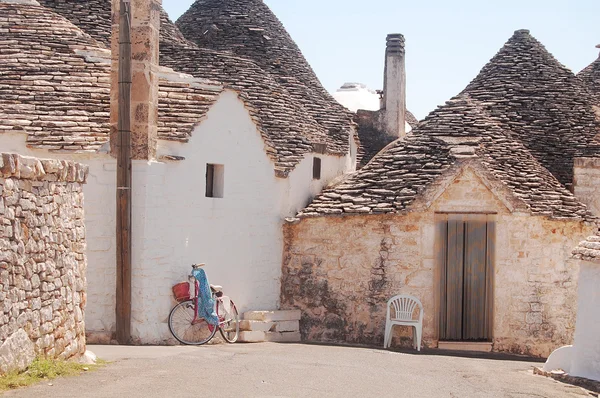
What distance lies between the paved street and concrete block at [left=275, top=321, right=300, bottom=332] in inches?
81.7

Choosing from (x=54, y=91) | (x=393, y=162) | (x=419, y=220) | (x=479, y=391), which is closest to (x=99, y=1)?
(x=54, y=91)

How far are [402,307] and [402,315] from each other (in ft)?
0.45

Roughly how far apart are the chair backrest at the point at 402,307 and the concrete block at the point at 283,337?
1.69 metres

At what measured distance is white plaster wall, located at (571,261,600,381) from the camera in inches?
476

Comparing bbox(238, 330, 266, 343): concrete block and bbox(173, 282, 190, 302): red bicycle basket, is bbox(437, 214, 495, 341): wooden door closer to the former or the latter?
bbox(238, 330, 266, 343): concrete block

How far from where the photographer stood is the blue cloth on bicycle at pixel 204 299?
15500 millimetres

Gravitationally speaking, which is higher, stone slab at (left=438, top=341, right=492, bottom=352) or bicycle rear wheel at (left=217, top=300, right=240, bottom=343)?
bicycle rear wheel at (left=217, top=300, right=240, bottom=343)

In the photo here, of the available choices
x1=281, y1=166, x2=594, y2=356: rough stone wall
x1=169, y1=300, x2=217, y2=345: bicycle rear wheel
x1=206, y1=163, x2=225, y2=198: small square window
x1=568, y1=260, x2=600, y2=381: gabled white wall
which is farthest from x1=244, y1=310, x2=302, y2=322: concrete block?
x1=568, y1=260, x2=600, y2=381: gabled white wall

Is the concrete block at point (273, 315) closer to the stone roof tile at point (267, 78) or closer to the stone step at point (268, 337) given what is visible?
the stone step at point (268, 337)

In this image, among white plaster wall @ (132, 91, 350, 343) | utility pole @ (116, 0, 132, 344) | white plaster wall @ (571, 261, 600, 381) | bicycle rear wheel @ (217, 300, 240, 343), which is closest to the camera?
white plaster wall @ (571, 261, 600, 381)

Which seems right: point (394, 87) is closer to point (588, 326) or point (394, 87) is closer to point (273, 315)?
point (273, 315)

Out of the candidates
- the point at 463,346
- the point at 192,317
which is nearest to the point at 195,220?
the point at 192,317

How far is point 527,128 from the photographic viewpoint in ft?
70.7

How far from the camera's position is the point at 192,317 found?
15539 mm
